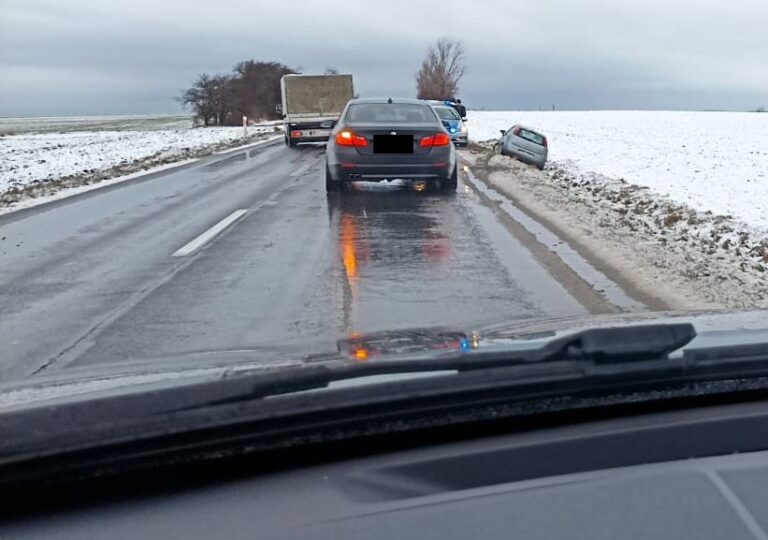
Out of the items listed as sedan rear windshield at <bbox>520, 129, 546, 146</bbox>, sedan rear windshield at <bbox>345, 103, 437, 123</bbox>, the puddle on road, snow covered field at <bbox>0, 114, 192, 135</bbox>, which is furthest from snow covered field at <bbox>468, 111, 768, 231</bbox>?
snow covered field at <bbox>0, 114, 192, 135</bbox>

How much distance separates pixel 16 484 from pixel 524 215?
9.94 meters

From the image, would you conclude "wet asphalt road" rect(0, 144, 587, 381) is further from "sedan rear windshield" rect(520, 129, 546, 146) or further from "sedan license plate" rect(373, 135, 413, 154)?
"sedan rear windshield" rect(520, 129, 546, 146)

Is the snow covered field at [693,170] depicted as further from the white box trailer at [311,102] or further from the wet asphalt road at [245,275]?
the white box trailer at [311,102]

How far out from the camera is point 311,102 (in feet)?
101

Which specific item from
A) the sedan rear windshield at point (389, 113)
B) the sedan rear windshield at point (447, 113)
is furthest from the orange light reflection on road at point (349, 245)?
the sedan rear windshield at point (447, 113)

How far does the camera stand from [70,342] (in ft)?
17.1

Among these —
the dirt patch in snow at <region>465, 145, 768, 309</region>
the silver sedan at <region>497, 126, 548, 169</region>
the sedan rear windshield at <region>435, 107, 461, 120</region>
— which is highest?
the sedan rear windshield at <region>435, 107, 461, 120</region>

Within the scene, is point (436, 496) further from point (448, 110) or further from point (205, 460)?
point (448, 110)

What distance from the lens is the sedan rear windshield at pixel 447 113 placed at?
1097 inches

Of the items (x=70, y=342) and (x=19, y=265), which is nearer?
(x=70, y=342)

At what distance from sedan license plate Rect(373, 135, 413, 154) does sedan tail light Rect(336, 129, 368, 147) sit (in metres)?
0.18

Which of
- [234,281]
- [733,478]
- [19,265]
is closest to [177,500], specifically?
[733,478]

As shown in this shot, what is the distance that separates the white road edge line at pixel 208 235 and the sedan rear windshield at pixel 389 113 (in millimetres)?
2444

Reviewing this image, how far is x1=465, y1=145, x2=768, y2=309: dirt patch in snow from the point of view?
6555mm
